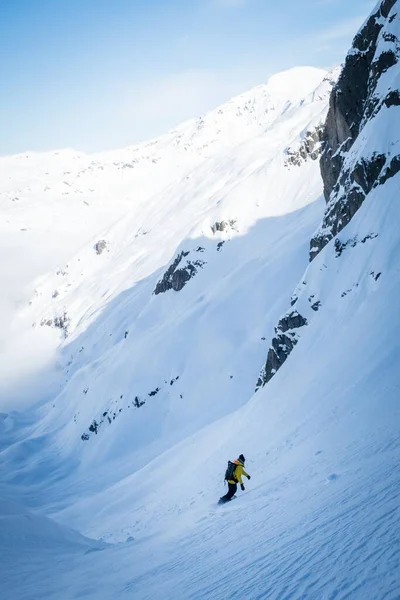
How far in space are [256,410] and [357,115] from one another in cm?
2642

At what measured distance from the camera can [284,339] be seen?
3216cm

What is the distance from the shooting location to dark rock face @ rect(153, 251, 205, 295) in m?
75.6

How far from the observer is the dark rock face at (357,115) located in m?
28.7

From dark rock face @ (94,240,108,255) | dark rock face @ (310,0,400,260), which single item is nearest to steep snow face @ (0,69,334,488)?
dark rock face @ (310,0,400,260)

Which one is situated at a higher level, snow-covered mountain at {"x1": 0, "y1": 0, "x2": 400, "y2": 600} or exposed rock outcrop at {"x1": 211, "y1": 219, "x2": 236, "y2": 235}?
exposed rock outcrop at {"x1": 211, "y1": 219, "x2": 236, "y2": 235}

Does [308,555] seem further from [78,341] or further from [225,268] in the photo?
[78,341]

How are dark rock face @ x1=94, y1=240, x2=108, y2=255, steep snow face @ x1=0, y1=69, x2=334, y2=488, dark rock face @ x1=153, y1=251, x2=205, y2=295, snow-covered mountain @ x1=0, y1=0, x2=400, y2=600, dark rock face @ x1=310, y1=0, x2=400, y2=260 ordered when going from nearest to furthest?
snow-covered mountain @ x1=0, y1=0, x2=400, y2=600, dark rock face @ x1=310, y1=0, x2=400, y2=260, steep snow face @ x1=0, y1=69, x2=334, y2=488, dark rock face @ x1=153, y1=251, x2=205, y2=295, dark rock face @ x1=94, y1=240, x2=108, y2=255

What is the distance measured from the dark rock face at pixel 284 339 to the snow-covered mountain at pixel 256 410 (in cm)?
16

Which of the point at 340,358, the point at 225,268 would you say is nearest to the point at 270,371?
the point at 340,358

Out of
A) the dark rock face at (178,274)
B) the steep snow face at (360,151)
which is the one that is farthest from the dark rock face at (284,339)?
the dark rock face at (178,274)

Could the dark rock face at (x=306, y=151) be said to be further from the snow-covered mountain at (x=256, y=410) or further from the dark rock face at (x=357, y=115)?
the dark rock face at (x=357, y=115)

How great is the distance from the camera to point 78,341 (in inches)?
4646

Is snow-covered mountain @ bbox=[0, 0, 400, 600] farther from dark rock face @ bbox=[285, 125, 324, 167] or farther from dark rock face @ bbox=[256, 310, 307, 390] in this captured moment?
dark rock face @ bbox=[285, 125, 324, 167]

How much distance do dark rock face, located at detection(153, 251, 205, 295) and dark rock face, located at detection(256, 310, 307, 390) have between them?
42.6 m
